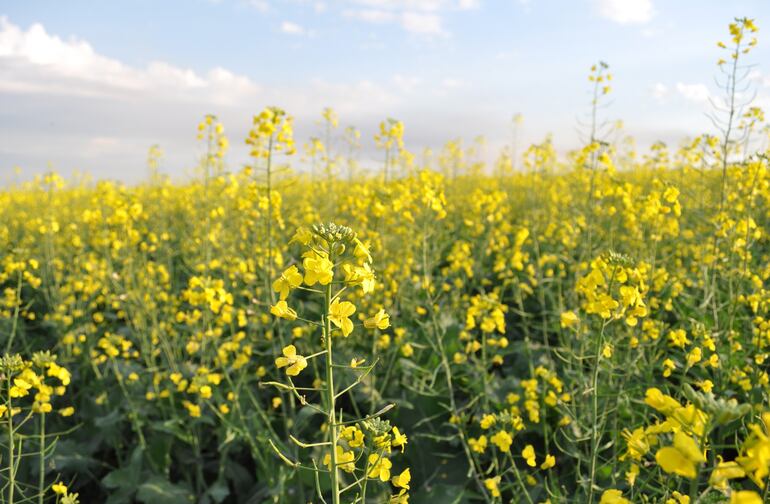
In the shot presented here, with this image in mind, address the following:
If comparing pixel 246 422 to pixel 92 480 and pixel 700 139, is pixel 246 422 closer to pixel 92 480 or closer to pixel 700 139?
pixel 92 480

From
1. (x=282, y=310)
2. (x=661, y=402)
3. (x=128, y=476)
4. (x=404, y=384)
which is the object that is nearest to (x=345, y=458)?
(x=282, y=310)

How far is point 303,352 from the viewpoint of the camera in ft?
13.6

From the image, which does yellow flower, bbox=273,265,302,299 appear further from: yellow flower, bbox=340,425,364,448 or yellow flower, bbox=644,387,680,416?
yellow flower, bbox=644,387,680,416

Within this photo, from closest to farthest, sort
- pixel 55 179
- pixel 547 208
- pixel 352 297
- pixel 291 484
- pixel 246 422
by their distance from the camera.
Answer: pixel 291 484
pixel 246 422
pixel 352 297
pixel 55 179
pixel 547 208

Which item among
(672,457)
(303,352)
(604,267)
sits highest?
(604,267)

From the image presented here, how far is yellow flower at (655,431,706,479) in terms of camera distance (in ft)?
3.01

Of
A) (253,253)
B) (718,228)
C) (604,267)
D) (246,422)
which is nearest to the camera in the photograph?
(604,267)

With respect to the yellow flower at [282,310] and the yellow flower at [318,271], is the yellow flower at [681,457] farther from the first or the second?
the yellow flower at [282,310]

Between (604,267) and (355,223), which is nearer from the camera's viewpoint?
(604,267)

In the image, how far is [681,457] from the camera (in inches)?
37.0

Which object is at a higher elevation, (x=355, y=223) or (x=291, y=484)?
(x=355, y=223)

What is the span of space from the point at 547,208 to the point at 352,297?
5823 millimetres

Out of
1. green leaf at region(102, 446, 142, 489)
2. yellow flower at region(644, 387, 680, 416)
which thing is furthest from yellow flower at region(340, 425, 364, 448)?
green leaf at region(102, 446, 142, 489)

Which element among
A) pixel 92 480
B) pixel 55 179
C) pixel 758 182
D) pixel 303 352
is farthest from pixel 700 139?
pixel 55 179
